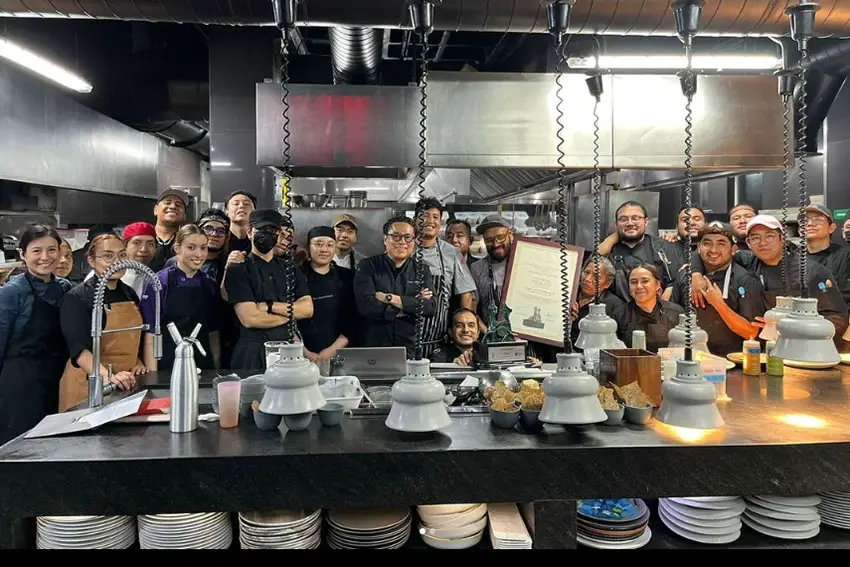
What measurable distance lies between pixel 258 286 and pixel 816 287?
292 centimetres

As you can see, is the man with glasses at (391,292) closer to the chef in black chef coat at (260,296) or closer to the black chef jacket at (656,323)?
the chef in black chef coat at (260,296)

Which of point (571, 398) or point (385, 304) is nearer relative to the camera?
point (571, 398)

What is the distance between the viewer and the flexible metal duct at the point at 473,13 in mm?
2361

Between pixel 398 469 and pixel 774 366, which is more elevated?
pixel 774 366

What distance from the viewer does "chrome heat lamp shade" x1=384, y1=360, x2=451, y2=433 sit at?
5.29ft

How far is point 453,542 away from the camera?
1.67 m

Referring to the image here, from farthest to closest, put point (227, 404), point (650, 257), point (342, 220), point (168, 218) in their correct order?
point (342, 220)
point (650, 257)
point (168, 218)
point (227, 404)

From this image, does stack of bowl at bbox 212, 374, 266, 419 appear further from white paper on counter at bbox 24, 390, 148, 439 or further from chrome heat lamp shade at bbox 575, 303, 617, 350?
chrome heat lamp shade at bbox 575, 303, 617, 350

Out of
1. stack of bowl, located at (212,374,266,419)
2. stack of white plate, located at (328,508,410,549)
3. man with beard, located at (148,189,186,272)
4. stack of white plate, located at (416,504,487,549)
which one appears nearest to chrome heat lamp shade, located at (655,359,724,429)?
stack of white plate, located at (416,504,487,549)

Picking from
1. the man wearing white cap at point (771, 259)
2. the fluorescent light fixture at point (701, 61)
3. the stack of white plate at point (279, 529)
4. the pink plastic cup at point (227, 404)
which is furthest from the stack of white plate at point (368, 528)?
the fluorescent light fixture at point (701, 61)

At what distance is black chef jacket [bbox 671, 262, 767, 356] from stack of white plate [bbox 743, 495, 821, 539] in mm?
1472

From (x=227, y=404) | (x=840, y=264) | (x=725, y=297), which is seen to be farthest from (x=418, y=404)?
(x=840, y=264)

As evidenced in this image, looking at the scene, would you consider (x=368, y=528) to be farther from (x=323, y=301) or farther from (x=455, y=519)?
(x=323, y=301)
